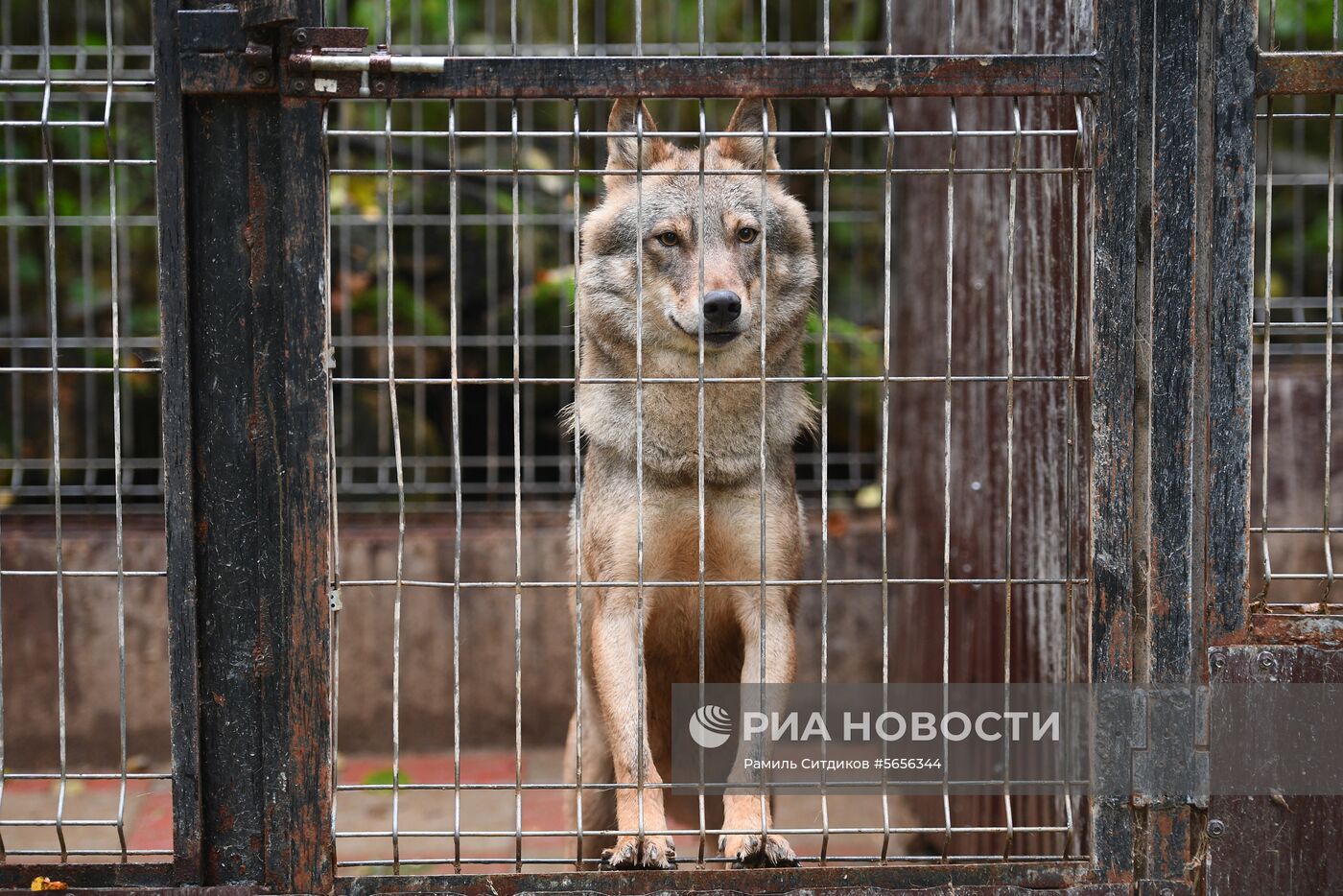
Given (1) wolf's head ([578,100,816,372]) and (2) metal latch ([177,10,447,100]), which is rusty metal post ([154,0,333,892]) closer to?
(2) metal latch ([177,10,447,100])

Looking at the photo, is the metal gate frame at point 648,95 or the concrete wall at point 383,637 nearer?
the metal gate frame at point 648,95

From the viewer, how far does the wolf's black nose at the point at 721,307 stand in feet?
→ 11.0

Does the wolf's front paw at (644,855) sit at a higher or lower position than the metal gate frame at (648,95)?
lower

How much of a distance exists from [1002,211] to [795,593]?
62.4 inches

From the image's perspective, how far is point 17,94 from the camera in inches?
235

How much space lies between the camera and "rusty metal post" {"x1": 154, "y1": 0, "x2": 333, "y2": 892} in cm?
287

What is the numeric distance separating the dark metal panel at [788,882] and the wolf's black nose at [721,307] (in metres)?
1.41

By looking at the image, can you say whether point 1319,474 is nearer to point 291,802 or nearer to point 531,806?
point 531,806

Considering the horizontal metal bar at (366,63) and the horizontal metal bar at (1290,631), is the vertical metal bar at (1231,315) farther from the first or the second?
the horizontal metal bar at (366,63)

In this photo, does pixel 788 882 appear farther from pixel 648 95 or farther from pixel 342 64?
pixel 342 64

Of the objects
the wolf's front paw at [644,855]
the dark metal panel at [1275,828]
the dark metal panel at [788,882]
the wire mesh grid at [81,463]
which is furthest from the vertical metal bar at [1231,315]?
the wire mesh grid at [81,463]

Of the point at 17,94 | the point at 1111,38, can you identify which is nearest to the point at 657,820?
the point at 1111,38

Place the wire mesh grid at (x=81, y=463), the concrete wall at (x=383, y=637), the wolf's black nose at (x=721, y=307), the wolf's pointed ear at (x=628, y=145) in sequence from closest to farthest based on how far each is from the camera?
the wolf's black nose at (x=721, y=307) → the wolf's pointed ear at (x=628, y=145) → the wire mesh grid at (x=81, y=463) → the concrete wall at (x=383, y=637)

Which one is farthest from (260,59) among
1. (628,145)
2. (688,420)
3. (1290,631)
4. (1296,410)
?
(1296,410)
